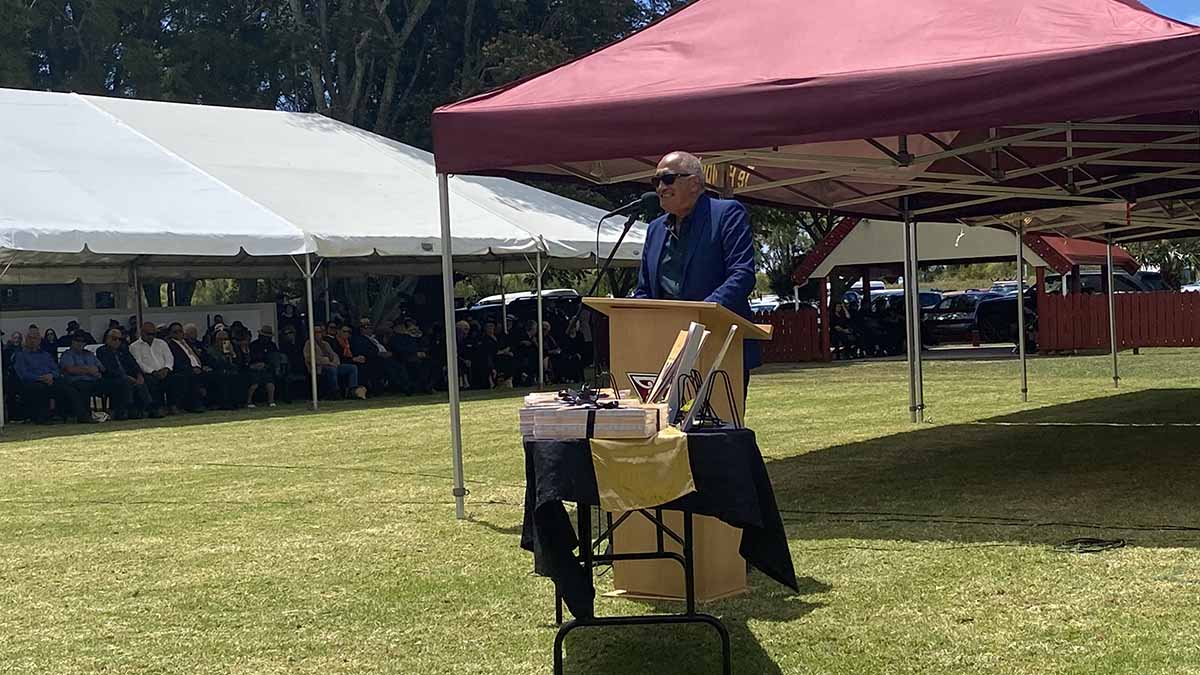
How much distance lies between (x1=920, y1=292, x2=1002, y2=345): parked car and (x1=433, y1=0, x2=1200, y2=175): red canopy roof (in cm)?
2388

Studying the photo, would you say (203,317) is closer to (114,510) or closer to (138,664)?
(114,510)

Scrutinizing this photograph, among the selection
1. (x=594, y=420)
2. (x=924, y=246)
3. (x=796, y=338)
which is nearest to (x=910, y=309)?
(x=594, y=420)

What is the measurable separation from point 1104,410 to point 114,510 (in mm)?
9063

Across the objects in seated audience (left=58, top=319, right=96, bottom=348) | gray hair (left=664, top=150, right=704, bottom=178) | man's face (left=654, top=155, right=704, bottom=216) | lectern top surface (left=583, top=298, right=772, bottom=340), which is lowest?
lectern top surface (left=583, top=298, right=772, bottom=340)

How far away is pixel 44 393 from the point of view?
54.5 ft

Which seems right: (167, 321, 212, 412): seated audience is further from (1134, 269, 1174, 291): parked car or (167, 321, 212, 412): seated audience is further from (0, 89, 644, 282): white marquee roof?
(1134, 269, 1174, 291): parked car

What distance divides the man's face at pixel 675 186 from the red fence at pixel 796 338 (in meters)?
22.0

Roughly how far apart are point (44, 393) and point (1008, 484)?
12.3 m

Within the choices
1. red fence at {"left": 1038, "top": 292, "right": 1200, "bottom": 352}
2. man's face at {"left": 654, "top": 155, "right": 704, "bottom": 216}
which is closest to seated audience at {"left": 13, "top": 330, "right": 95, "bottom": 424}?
man's face at {"left": 654, "top": 155, "right": 704, "bottom": 216}

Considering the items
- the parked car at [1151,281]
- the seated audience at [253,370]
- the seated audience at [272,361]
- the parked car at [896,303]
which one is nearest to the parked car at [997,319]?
the parked car at [896,303]

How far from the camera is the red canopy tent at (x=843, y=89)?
6160 millimetres

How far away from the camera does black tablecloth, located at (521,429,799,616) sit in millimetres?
4348

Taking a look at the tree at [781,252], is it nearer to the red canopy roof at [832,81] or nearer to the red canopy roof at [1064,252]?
the red canopy roof at [1064,252]

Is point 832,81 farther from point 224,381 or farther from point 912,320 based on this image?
point 224,381
